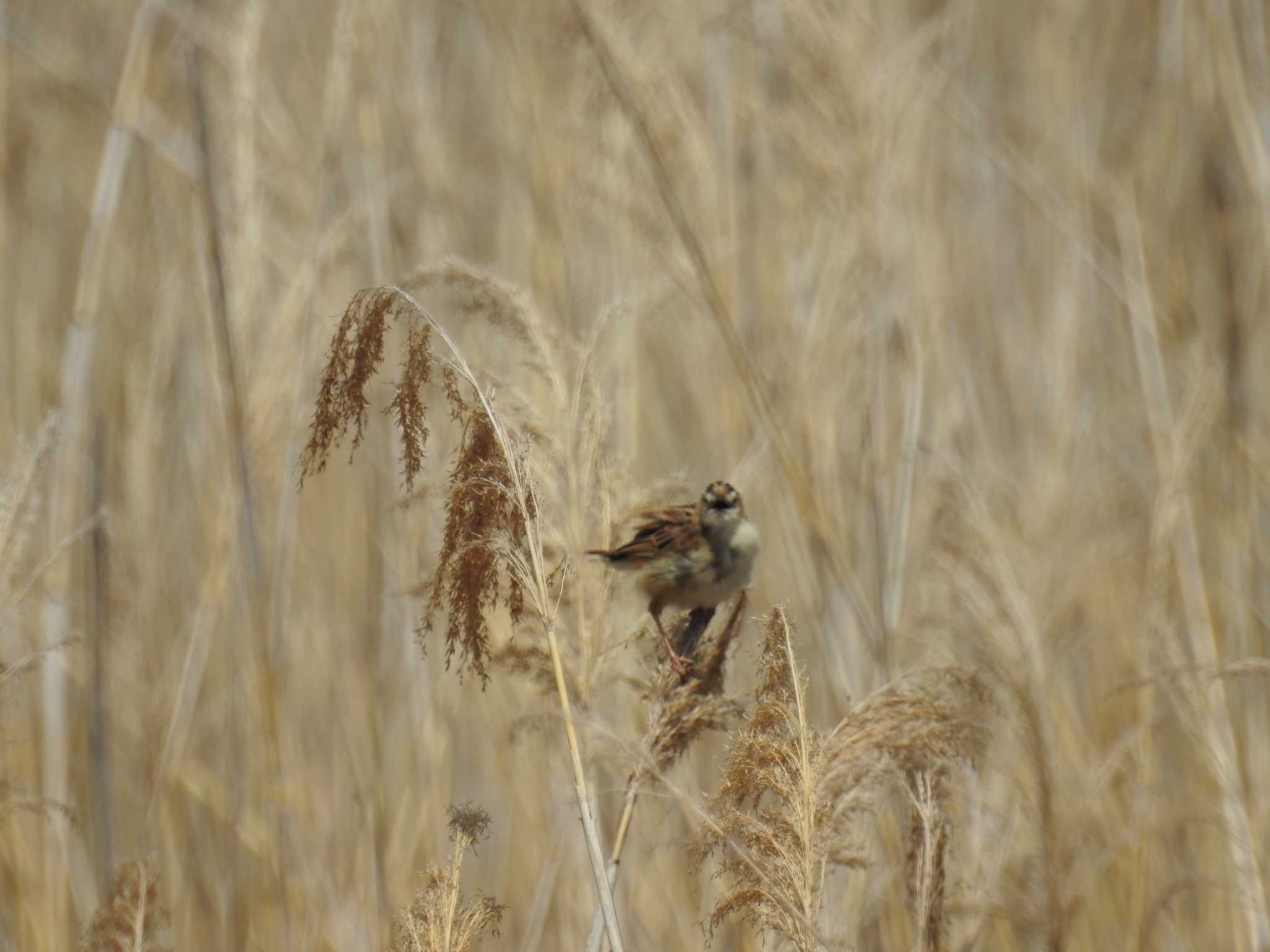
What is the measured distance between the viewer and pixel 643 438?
11.0 feet

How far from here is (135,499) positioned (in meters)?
2.70

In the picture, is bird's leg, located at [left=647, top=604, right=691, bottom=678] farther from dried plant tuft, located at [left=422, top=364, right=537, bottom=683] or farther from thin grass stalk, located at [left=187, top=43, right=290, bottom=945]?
thin grass stalk, located at [left=187, top=43, right=290, bottom=945]

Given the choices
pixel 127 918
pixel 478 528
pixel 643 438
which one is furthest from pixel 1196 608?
pixel 127 918

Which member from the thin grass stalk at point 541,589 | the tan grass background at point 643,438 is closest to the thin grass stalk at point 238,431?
the tan grass background at point 643,438

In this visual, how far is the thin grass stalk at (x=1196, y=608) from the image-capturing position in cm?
213

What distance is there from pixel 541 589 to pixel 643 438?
6.85 feet

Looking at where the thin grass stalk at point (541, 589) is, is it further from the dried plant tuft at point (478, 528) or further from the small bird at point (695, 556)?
the small bird at point (695, 556)

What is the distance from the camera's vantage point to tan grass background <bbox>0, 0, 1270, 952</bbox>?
7.56 feet

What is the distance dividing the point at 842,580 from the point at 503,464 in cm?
114

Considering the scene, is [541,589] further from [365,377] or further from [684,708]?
[684,708]

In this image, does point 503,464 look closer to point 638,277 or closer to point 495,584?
point 495,584

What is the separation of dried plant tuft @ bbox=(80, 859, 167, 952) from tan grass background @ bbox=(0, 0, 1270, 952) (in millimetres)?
250

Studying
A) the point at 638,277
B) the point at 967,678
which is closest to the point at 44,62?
the point at 638,277

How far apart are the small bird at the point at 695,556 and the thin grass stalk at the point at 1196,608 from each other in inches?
29.7
